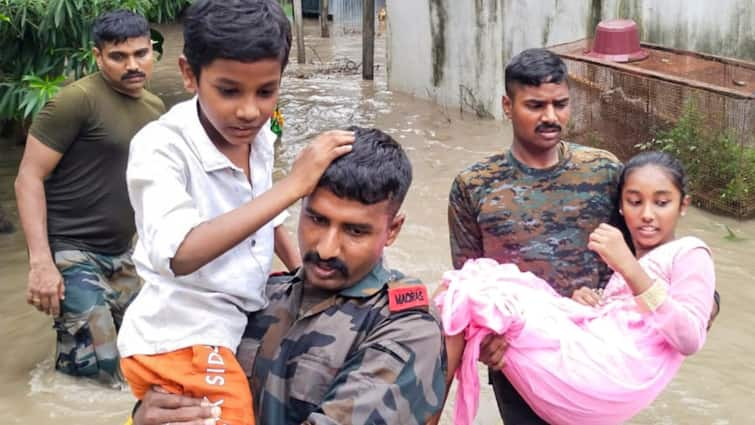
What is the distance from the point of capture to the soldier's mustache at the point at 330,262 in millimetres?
1850

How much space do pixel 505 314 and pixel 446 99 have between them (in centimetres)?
808

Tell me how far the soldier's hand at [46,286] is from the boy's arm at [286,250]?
176cm

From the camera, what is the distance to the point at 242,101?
1.88 meters

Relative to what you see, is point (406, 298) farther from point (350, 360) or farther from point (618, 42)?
point (618, 42)

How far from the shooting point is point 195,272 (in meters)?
1.88

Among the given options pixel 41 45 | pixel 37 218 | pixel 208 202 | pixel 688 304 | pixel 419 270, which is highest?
pixel 41 45

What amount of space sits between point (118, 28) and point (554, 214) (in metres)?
2.33

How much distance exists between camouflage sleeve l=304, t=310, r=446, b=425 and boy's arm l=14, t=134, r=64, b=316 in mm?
2430

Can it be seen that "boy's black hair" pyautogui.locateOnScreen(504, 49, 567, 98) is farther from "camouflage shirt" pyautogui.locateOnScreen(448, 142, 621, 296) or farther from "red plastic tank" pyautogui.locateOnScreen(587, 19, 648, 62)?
"red plastic tank" pyautogui.locateOnScreen(587, 19, 648, 62)

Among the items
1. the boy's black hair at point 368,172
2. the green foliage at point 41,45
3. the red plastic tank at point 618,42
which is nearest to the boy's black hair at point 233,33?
the boy's black hair at point 368,172

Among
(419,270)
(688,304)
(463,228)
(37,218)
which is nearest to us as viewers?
(688,304)

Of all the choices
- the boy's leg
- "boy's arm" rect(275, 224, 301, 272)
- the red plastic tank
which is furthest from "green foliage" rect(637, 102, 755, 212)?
"boy's arm" rect(275, 224, 301, 272)

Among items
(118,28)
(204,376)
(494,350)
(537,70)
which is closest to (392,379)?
(204,376)

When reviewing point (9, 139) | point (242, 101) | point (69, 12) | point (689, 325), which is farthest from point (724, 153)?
point (9, 139)
